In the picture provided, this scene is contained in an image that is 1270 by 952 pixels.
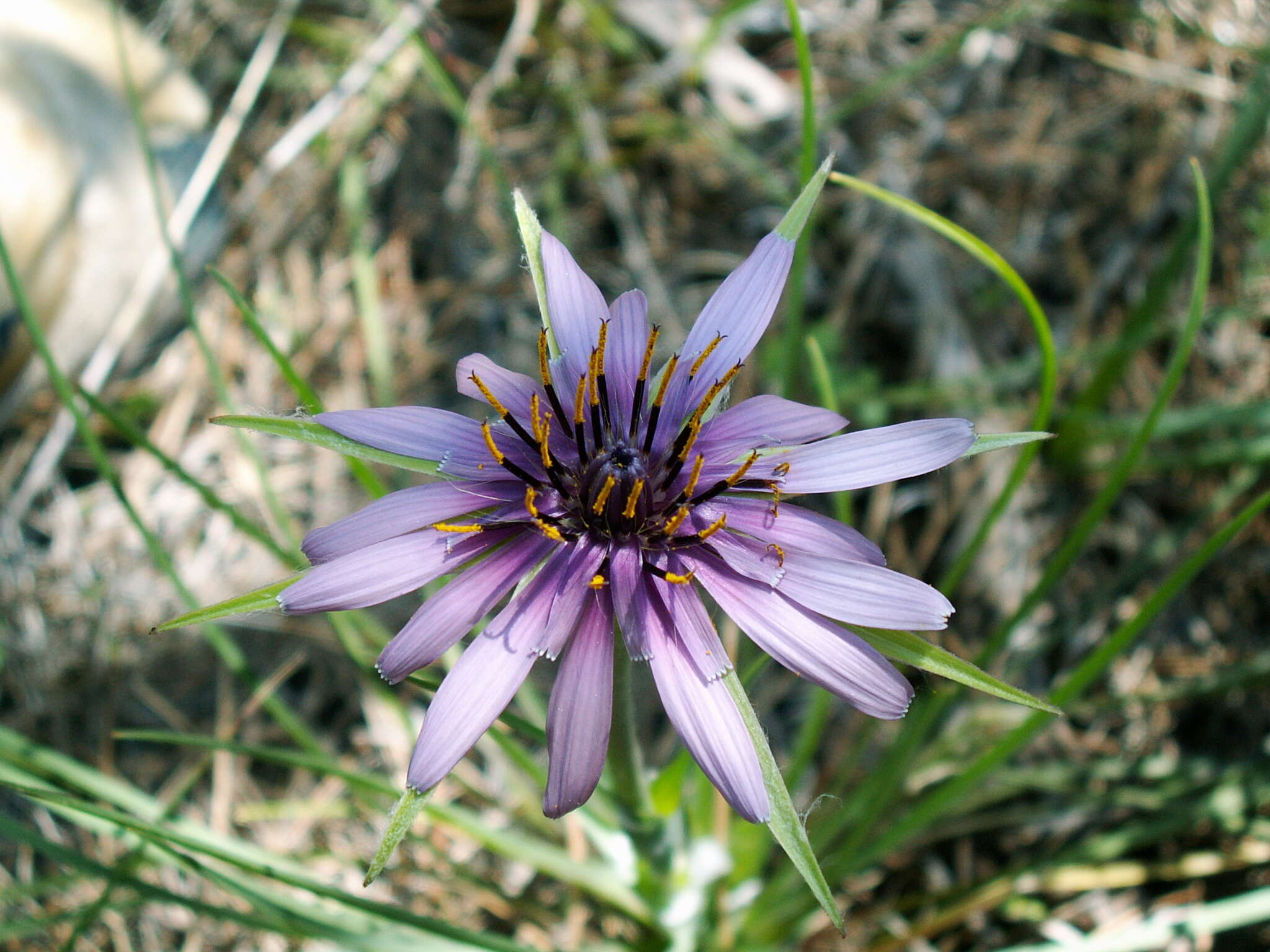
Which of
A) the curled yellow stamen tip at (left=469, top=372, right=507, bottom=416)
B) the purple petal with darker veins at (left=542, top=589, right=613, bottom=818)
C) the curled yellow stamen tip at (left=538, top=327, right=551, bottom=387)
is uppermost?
the curled yellow stamen tip at (left=538, top=327, right=551, bottom=387)

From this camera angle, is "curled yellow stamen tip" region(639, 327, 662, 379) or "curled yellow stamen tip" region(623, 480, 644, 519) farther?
"curled yellow stamen tip" region(639, 327, 662, 379)

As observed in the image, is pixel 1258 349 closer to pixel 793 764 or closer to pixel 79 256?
pixel 793 764

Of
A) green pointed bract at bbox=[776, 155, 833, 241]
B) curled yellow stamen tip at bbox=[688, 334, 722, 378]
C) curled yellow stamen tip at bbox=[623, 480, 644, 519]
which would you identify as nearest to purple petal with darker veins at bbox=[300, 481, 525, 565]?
curled yellow stamen tip at bbox=[623, 480, 644, 519]

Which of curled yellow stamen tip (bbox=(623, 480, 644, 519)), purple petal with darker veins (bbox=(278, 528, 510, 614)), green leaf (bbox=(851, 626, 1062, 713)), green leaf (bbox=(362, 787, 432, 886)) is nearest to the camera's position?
green leaf (bbox=(362, 787, 432, 886))

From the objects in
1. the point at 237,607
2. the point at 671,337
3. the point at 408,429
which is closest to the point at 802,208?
the point at 408,429

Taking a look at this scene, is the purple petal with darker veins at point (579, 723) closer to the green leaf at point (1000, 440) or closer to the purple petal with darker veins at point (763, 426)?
the purple petal with darker veins at point (763, 426)

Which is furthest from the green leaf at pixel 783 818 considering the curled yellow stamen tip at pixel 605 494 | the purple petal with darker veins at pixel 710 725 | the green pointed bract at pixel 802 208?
the green pointed bract at pixel 802 208

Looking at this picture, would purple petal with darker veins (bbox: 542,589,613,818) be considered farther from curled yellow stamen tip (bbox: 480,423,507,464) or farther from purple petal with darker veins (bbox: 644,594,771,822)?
curled yellow stamen tip (bbox: 480,423,507,464)
